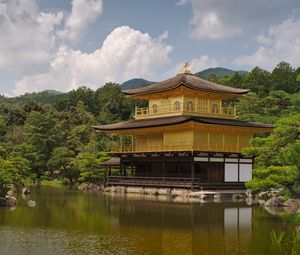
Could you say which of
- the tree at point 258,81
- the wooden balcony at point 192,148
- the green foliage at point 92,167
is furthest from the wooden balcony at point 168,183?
the tree at point 258,81

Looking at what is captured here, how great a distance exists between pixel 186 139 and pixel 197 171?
9.56 ft

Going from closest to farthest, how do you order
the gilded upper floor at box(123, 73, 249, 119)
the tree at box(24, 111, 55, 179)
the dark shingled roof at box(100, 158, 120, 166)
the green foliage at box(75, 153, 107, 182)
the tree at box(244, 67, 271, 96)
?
the gilded upper floor at box(123, 73, 249, 119), the dark shingled roof at box(100, 158, 120, 166), the green foliage at box(75, 153, 107, 182), the tree at box(24, 111, 55, 179), the tree at box(244, 67, 271, 96)

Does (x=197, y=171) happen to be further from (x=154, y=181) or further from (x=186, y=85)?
(x=186, y=85)

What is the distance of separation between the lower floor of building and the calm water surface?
8540mm

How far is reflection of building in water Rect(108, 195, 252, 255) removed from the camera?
61.5 feet

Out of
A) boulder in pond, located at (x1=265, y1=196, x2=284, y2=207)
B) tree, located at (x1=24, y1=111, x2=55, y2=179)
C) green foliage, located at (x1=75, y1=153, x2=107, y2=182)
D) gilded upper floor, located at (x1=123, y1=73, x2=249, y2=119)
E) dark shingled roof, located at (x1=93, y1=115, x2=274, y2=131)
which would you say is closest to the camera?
boulder in pond, located at (x1=265, y1=196, x2=284, y2=207)

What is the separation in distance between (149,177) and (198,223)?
2148cm

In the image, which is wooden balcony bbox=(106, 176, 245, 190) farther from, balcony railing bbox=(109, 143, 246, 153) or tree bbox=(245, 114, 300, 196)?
tree bbox=(245, 114, 300, 196)

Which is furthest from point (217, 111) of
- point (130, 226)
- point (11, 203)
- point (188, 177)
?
point (130, 226)

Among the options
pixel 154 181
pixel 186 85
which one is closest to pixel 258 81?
pixel 186 85

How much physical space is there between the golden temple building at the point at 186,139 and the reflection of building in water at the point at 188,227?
8.71 metres

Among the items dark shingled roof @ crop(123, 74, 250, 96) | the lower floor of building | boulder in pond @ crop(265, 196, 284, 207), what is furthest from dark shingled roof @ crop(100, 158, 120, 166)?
boulder in pond @ crop(265, 196, 284, 207)

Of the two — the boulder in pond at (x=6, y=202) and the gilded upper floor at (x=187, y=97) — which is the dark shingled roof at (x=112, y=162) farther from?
the boulder in pond at (x=6, y=202)

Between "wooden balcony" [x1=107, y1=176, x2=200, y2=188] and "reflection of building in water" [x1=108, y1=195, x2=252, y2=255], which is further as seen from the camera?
"wooden balcony" [x1=107, y1=176, x2=200, y2=188]
